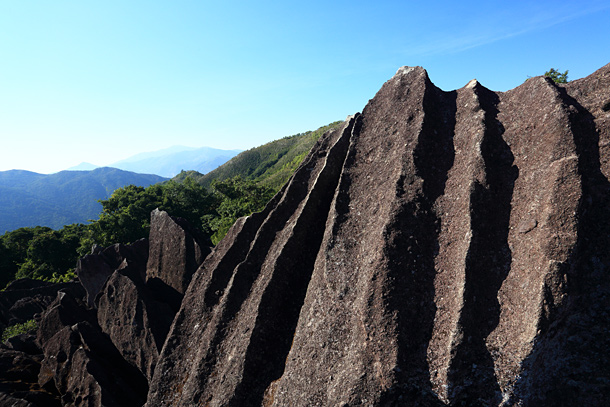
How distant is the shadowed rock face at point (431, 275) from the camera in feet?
26.1

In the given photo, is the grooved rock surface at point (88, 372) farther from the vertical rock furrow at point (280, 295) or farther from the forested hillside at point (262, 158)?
the forested hillside at point (262, 158)

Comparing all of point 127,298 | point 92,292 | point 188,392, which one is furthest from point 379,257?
point 92,292

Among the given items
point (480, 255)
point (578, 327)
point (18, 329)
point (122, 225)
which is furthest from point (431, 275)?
point (122, 225)

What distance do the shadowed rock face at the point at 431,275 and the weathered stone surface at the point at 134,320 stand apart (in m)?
3.45

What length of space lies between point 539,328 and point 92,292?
25989 millimetres

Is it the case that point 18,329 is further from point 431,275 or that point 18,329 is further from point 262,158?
point 262,158

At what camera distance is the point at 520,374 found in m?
7.61

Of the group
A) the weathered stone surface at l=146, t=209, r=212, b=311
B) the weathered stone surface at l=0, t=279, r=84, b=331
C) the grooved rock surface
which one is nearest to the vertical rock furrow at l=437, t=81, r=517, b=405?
the grooved rock surface

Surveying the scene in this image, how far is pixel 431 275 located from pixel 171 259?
54.7 feet

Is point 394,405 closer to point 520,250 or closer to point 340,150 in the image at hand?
point 520,250

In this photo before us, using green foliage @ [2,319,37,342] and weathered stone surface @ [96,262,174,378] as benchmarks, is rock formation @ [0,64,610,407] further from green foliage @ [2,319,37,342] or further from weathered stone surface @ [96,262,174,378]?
green foliage @ [2,319,37,342]

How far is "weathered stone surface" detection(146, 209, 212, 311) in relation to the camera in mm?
19516

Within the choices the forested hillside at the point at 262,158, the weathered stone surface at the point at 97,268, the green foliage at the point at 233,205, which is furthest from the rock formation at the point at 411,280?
the forested hillside at the point at 262,158

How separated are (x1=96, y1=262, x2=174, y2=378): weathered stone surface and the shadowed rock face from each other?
3.45m
